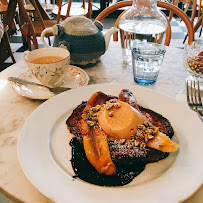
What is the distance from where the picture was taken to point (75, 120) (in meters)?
0.66

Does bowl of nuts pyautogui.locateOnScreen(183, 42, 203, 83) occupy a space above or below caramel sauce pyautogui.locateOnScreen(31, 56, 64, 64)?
below

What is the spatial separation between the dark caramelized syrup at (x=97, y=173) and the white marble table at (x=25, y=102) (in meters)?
0.10

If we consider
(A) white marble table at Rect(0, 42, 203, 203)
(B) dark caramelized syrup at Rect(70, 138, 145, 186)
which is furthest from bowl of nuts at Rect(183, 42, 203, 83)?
(B) dark caramelized syrup at Rect(70, 138, 145, 186)

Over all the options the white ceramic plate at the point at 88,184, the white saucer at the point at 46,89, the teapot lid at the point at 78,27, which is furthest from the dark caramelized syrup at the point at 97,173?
the teapot lid at the point at 78,27

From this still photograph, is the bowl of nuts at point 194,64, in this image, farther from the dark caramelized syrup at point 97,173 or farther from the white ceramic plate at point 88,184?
the dark caramelized syrup at point 97,173

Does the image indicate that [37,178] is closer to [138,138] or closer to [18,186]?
[18,186]

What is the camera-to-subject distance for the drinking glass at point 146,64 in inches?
35.6

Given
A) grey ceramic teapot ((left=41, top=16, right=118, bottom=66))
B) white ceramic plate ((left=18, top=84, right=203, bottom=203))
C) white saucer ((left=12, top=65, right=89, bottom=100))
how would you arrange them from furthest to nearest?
grey ceramic teapot ((left=41, top=16, right=118, bottom=66)) < white saucer ((left=12, top=65, right=89, bottom=100)) < white ceramic plate ((left=18, top=84, right=203, bottom=203))

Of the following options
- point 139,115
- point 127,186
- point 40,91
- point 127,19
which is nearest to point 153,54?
point 127,19

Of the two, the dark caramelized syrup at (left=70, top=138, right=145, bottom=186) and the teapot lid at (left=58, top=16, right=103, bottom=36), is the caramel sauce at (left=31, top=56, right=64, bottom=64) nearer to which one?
the teapot lid at (left=58, top=16, right=103, bottom=36)

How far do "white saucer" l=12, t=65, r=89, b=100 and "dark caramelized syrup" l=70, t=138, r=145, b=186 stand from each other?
1.10 feet

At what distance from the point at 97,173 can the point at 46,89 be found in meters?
0.48

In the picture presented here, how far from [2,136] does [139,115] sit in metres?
0.42

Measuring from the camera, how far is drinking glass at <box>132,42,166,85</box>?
90cm
